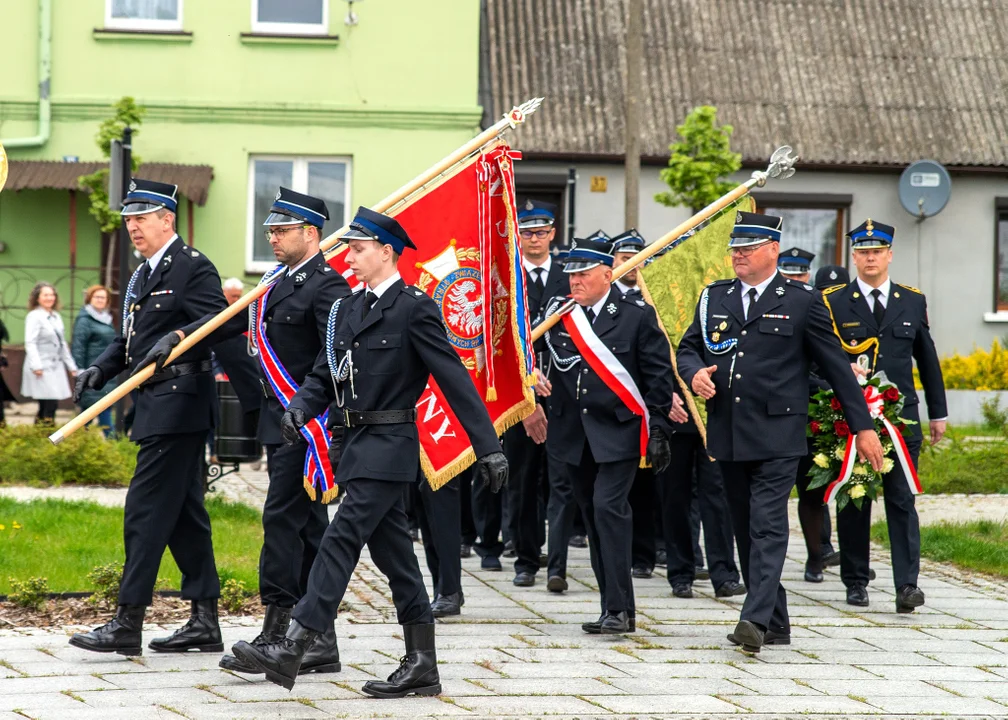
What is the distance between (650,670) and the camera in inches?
272

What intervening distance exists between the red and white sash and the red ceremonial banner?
0.93ft

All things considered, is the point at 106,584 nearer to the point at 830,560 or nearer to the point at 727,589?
the point at 727,589

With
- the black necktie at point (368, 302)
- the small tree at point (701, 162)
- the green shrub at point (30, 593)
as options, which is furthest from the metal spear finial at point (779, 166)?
the small tree at point (701, 162)

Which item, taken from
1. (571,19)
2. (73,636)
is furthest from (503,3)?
(73,636)

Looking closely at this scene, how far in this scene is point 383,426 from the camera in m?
6.37

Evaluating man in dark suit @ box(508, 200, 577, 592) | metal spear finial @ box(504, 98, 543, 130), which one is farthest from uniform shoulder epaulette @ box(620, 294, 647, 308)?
metal spear finial @ box(504, 98, 543, 130)

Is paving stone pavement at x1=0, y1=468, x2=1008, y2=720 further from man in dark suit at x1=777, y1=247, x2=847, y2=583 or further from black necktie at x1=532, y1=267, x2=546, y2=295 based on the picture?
black necktie at x1=532, y1=267, x2=546, y2=295

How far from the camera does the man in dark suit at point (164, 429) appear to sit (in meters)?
7.04

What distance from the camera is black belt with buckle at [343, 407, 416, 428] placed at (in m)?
6.36

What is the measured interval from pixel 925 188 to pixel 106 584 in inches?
640

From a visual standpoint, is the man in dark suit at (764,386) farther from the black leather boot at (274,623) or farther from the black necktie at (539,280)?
the black necktie at (539,280)

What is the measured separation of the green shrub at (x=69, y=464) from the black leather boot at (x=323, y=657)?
6236mm

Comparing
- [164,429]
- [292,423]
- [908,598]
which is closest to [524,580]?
[908,598]

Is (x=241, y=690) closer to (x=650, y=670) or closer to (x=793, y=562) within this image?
(x=650, y=670)
